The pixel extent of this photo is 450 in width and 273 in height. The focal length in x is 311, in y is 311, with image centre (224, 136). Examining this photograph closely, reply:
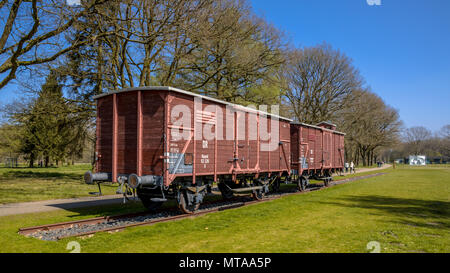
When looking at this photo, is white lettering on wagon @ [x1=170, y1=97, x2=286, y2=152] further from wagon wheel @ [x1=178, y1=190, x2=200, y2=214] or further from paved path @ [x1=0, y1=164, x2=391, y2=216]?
paved path @ [x1=0, y1=164, x2=391, y2=216]

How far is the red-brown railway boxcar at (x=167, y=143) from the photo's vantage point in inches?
366

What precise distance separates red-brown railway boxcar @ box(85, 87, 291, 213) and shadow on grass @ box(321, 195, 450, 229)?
5263 millimetres

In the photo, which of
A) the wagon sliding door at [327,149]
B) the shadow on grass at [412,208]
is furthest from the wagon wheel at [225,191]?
the wagon sliding door at [327,149]

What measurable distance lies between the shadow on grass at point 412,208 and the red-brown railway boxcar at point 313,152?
3893 mm

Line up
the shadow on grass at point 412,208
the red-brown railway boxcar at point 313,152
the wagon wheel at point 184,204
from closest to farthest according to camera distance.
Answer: the shadow on grass at point 412,208
the wagon wheel at point 184,204
the red-brown railway boxcar at point 313,152

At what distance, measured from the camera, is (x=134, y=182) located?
8.77 metres

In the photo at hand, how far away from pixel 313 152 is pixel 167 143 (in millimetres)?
12199

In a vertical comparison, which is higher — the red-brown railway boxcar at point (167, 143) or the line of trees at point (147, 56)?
the line of trees at point (147, 56)

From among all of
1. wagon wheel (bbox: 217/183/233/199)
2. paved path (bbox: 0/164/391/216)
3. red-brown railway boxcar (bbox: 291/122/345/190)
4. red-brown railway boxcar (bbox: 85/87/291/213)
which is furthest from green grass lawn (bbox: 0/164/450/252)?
red-brown railway boxcar (bbox: 291/122/345/190)

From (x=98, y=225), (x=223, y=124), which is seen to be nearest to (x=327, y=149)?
(x=223, y=124)

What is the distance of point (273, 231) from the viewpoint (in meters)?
7.91

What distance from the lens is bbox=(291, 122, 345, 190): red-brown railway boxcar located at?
1730 centimetres

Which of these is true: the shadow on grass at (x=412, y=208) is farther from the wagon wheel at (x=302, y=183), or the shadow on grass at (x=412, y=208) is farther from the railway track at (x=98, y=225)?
the railway track at (x=98, y=225)
